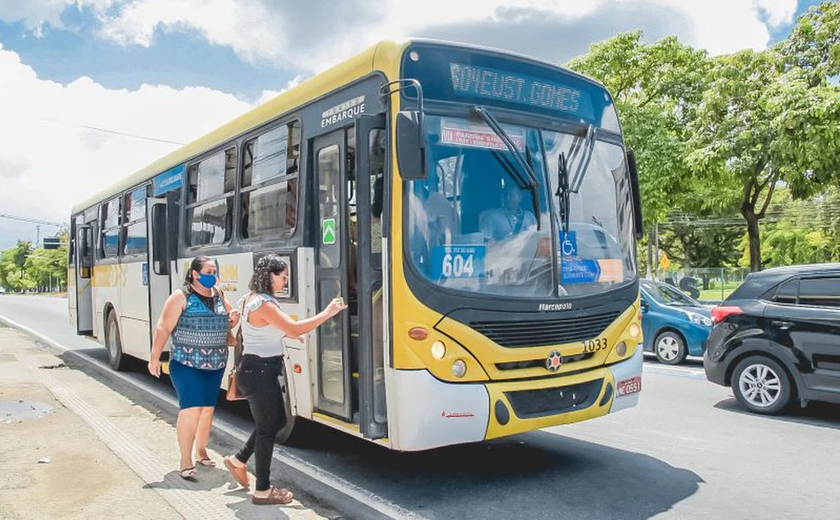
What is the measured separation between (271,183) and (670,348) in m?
8.64

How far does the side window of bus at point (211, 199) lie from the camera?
747cm

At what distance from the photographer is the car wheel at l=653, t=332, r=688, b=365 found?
1264 centimetres

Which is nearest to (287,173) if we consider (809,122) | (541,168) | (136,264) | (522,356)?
(541,168)

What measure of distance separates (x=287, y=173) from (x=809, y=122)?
13921 millimetres

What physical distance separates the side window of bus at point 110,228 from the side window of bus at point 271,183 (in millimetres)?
5504

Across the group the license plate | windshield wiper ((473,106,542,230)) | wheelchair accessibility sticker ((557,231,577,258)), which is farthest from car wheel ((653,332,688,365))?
windshield wiper ((473,106,542,230))

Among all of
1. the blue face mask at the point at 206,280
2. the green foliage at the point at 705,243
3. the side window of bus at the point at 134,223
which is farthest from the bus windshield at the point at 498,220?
the green foliage at the point at 705,243

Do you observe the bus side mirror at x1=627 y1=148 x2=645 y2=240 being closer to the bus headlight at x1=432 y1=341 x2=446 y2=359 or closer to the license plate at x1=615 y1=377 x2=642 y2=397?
the license plate at x1=615 y1=377 x2=642 y2=397

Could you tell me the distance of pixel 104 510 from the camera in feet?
16.5

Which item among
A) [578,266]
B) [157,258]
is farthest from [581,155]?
[157,258]

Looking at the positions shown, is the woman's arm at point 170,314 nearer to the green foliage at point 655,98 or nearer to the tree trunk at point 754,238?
the green foliage at point 655,98

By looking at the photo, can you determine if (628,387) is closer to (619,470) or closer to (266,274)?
(619,470)

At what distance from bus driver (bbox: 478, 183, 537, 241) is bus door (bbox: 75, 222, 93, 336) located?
10.4 metres

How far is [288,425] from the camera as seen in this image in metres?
6.76
